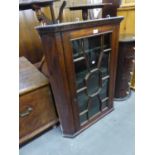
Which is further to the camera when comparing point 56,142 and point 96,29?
point 56,142

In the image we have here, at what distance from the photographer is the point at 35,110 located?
4.45 ft

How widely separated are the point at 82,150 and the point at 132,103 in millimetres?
812

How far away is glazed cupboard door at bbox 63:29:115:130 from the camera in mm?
1200

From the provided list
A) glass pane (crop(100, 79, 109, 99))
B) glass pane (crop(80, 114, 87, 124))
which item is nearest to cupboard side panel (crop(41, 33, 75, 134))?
glass pane (crop(80, 114, 87, 124))

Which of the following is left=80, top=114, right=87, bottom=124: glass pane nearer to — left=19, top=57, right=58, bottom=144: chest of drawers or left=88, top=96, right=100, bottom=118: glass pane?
left=88, top=96, right=100, bottom=118: glass pane

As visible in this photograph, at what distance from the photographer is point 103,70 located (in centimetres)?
151

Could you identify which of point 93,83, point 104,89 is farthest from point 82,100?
point 104,89

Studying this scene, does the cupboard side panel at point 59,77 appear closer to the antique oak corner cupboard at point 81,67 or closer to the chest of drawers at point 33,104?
the antique oak corner cupboard at point 81,67

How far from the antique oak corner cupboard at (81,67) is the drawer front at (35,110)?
12cm

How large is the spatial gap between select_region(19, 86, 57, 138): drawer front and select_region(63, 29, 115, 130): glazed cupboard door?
0.81 ft
